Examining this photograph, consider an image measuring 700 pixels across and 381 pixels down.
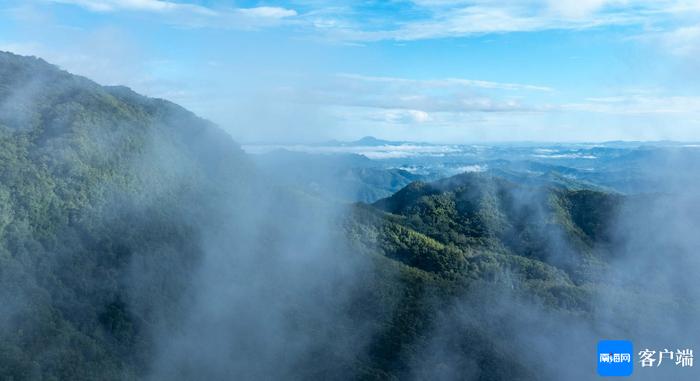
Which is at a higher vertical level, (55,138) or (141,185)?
(55,138)

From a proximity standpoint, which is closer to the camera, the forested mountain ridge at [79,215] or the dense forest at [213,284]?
the forested mountain ridge at [79,215]

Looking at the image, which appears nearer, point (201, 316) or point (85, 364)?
point (85, 364)

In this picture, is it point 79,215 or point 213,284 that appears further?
point 213,284

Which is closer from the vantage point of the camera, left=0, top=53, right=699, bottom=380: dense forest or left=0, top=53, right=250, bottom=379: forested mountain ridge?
left=0, top=53, right=250, bottom=379: forested mountain ridge

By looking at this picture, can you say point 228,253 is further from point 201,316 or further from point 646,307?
point 646,307

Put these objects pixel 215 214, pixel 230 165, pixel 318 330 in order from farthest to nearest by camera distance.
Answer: pixel 230 165
pixel 215 214
pixel 318 330

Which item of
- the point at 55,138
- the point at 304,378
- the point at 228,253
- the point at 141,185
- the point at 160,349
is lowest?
the point at 304,378

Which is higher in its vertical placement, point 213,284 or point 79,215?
point 79,215

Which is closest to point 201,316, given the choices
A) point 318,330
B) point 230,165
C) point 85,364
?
point 318,330
